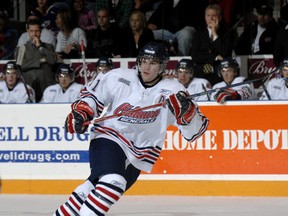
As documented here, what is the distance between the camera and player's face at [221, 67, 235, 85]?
989 centimetres

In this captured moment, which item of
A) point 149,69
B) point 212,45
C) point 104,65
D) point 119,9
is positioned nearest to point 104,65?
point 104,65

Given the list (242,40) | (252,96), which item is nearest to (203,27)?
(242,40)

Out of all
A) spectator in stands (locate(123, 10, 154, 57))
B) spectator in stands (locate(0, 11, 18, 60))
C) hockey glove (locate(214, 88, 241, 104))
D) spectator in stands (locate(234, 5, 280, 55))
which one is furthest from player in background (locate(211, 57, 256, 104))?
spectator in stands (locate(0, 11, 18, 60))

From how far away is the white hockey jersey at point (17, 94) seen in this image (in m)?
10.4

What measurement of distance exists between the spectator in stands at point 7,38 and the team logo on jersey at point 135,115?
586 cm

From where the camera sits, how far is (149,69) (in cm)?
601

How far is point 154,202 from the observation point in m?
8.63

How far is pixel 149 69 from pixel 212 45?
437 centimetres

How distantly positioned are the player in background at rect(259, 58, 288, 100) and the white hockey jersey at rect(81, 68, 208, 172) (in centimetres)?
362

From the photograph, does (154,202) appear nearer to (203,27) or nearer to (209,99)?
(209,99)

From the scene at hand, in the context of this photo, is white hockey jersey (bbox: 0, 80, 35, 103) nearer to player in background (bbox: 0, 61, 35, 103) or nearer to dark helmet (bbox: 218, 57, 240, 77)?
player in background (bbox: 0, 61, 35, 103)

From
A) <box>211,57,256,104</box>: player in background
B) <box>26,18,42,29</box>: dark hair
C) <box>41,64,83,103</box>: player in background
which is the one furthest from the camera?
<box>26,18,42,29</box>: dark hair

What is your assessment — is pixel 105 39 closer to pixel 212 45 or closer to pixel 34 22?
pixel 34 22

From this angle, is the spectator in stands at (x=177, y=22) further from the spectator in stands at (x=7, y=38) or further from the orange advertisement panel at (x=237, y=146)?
the orange advertisement panel at (x=237, y=146)
